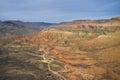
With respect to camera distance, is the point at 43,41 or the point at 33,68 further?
the point at 43,41

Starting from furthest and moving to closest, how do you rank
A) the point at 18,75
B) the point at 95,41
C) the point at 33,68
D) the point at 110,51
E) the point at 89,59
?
the point at 95,41
the point at 110,51
the point at 89,59
the point at 33,68
the point at 18,75

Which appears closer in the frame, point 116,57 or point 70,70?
point 70,70

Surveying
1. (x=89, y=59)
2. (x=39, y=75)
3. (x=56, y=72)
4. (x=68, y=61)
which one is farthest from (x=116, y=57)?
(x=39, y=75)

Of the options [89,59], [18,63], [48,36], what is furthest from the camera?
[48,36]

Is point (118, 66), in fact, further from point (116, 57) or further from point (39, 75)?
point (39, 75)

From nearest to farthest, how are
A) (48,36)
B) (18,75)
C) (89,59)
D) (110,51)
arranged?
(18,75)
(89,59)
(110,51)
(48,36)

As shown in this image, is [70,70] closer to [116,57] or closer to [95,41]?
[116,57]

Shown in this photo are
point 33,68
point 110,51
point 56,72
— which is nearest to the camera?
point 56,72

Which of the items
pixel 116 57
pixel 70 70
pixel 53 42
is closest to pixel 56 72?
pixel 70 70
